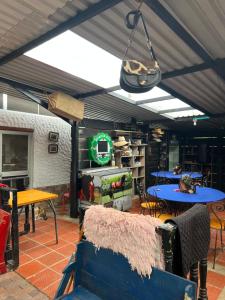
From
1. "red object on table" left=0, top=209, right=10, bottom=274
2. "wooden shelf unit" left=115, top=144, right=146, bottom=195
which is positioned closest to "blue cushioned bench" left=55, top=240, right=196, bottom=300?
"red object on table" left=0, top=209, right=10, bottom=274

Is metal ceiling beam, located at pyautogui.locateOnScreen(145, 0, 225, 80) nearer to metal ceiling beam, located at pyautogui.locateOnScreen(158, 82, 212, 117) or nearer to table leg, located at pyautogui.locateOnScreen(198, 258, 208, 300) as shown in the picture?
metal ceiling beam, located at pyautogui.locateOnScreen(158, 82, 212, 117)

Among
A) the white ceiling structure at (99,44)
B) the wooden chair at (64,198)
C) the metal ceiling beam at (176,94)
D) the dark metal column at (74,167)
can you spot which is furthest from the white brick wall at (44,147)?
the metal ceiling beam at (176,94)

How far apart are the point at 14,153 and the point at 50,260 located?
9.10 feet

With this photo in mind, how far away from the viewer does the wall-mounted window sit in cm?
489

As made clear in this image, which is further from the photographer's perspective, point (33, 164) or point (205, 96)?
point (33, 164)

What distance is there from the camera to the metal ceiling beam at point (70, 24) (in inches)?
76.9

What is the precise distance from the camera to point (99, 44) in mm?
2723

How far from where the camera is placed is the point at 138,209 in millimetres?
6000

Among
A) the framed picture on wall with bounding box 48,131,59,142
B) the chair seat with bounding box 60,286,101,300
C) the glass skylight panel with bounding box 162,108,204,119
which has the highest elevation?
the glass skylight panel with bounding box 162,108,204,119

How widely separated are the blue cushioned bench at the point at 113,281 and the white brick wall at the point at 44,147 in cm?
392

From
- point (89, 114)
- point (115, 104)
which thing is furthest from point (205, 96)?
point (89, 114)

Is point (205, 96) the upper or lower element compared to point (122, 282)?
upper

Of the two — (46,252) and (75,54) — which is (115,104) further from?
(46,252)

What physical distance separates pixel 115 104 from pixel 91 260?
14.3 ft
